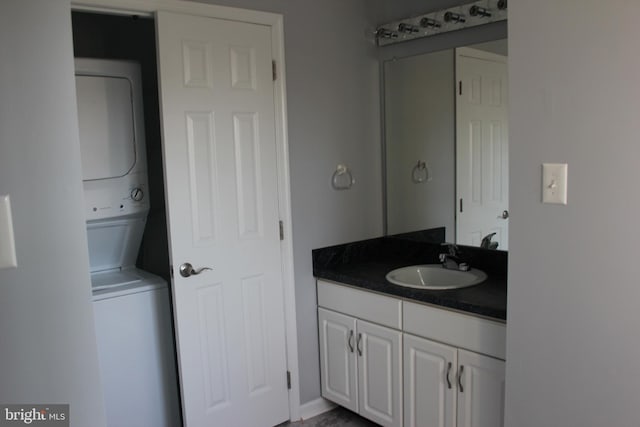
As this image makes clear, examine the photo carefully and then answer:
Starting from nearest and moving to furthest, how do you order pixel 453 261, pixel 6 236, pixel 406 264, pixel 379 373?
pixel 6 236, pixel 379 373, pixel 453 261, pixel 406 264

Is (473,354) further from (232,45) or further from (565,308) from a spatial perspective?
(232,45)

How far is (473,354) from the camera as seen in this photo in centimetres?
218

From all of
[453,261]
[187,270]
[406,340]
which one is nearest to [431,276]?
[453,261]

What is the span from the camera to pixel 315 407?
9.73 feet

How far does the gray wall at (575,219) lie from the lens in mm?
1498

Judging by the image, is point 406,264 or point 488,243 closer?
point 488,243

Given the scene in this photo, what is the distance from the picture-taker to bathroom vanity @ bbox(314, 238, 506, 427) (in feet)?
7.08

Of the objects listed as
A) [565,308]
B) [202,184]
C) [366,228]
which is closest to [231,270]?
[202,184]

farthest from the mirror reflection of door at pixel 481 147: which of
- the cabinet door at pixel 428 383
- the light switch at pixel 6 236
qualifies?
the light switch at pixel 6 236

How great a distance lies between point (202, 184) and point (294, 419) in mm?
1350

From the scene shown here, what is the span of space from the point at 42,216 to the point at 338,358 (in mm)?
1999

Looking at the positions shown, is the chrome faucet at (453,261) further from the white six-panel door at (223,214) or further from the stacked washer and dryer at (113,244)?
the stacked washer and dryer at (113,244)

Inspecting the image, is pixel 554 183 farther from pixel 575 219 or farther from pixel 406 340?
pixel 406 340

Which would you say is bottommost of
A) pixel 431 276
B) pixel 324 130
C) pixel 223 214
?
pixel 431 276
